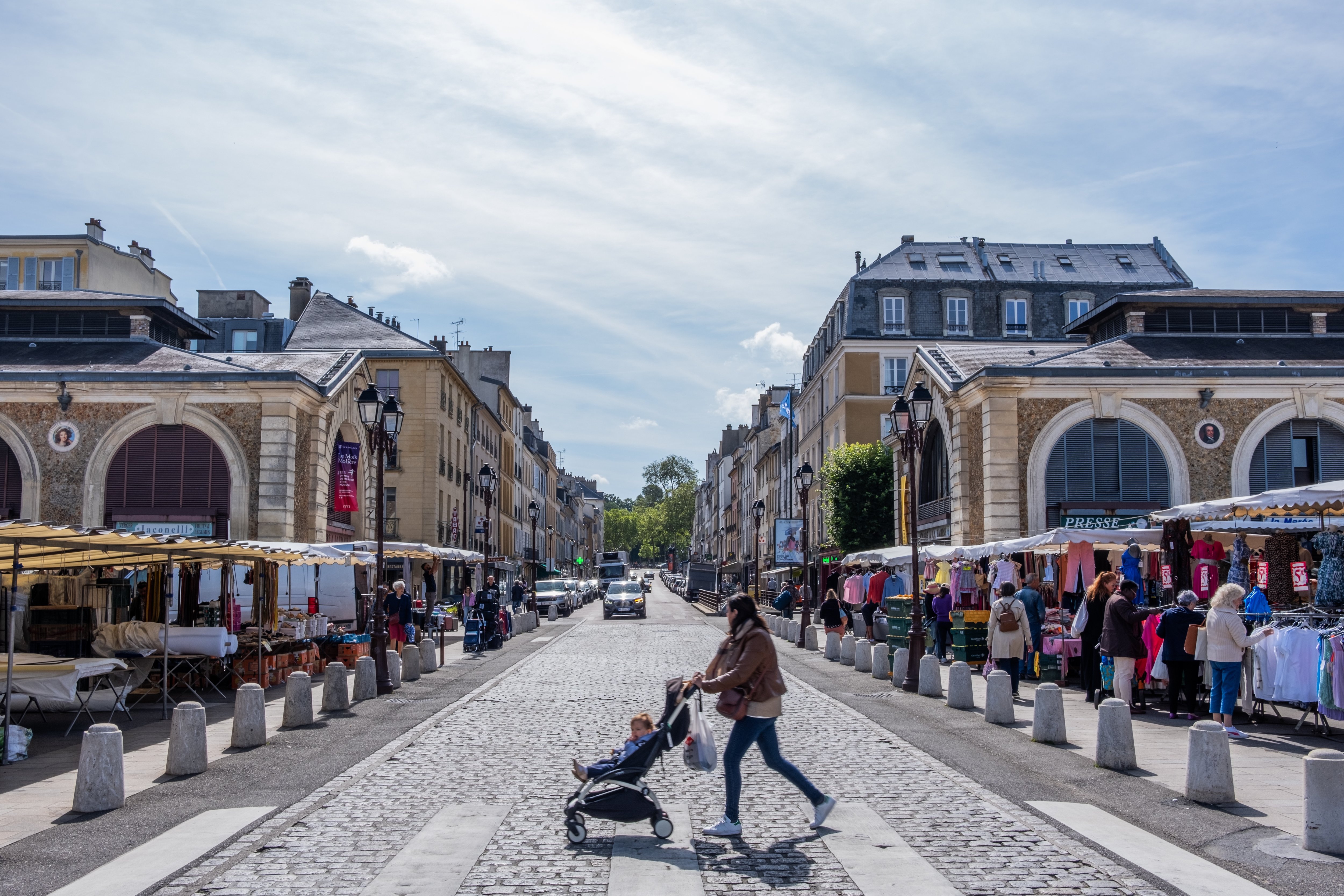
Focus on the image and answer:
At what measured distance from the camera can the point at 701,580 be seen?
75875mm

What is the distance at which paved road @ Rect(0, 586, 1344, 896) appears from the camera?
675cm

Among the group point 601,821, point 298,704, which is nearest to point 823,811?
point 601,821

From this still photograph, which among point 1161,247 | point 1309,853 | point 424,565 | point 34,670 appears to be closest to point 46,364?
point 424,565

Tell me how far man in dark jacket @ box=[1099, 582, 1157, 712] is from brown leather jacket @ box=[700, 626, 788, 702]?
7334mm

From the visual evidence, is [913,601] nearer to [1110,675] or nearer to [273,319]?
[1110,675]

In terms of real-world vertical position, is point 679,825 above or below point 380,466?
below

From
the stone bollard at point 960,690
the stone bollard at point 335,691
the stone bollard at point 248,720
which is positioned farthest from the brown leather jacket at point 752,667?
the stone bollard at point 335,691

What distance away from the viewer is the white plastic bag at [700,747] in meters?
7.69

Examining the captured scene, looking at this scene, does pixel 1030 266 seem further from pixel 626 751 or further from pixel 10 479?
pixel 626 751

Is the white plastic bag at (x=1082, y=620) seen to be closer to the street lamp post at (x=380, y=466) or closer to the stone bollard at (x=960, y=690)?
the stone bollard at (x=960, y=690)

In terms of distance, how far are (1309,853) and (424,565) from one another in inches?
1425

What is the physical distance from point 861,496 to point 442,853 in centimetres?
4105

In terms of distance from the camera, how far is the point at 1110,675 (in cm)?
1538

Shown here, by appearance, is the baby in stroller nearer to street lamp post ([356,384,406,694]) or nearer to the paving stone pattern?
the paving stone pattern
